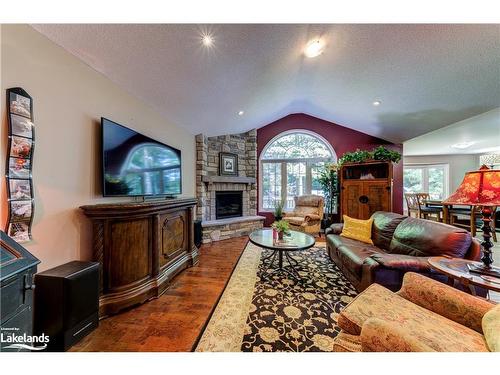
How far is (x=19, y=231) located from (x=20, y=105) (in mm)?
817

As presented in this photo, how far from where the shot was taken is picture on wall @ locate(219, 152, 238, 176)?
16.1 ft

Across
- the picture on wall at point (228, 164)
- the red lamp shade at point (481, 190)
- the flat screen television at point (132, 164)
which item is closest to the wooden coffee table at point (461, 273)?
the red lamp shade at point (481, 190)

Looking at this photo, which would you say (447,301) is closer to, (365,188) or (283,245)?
(283,245)

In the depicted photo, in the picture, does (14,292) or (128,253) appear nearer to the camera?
(14,292)

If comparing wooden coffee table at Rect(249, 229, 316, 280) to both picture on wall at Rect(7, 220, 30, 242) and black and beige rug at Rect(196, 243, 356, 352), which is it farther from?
A: picture on wall at Rect(7, 220, 30, 242)

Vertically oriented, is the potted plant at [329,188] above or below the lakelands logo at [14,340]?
above

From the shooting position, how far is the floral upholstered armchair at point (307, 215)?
456 cm

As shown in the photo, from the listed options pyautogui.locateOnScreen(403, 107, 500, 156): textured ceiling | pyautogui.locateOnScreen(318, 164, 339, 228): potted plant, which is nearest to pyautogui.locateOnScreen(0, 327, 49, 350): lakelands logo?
pyautogui.locateOnScreen(318, 164, 339, 228): potted plant

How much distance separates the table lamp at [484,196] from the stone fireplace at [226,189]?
3.67 metres

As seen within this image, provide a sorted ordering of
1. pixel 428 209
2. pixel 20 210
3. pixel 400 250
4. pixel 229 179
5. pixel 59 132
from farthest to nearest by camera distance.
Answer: pixel 428 209 → pixel 229 179 → pixel 400 250 → pixel 59 132 → pixel 20 210

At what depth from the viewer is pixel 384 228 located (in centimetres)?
257

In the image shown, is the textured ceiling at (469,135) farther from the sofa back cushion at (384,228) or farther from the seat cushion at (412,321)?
the seat cushion at (412,321)

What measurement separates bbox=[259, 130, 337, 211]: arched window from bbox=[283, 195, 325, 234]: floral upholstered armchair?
54 centimetres

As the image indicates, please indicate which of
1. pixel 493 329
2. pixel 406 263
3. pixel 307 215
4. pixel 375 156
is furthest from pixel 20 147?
pixel 375 156
